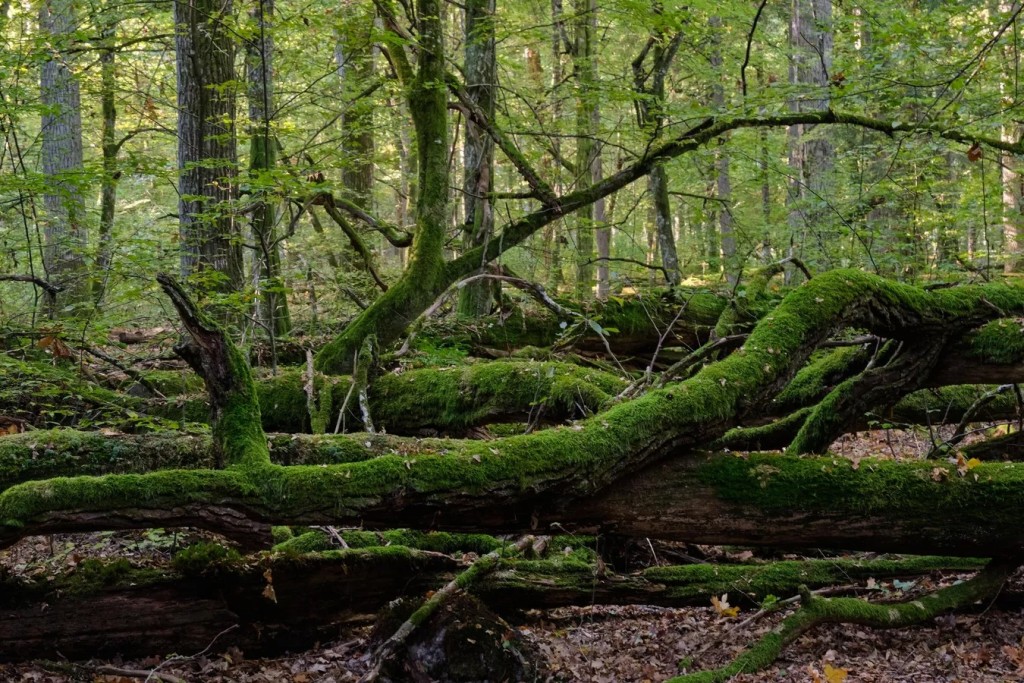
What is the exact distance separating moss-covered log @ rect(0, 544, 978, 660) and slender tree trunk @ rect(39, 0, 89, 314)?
10.1 feet

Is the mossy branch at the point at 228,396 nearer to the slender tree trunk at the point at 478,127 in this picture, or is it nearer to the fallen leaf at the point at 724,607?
the fallen leaf at the point at 724,607

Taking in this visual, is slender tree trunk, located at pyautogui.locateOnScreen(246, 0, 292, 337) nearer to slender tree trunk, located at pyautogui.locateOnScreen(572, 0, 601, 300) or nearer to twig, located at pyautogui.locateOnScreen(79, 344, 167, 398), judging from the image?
twig, located at pyautogui.locateOnScreen(79, 344, 167, 398)

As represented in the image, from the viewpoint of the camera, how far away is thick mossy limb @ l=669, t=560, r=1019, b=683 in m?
4.13

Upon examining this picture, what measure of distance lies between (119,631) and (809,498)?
4359 mm

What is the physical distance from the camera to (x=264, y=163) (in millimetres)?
8180

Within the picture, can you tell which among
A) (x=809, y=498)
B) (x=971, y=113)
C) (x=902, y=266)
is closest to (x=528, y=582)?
(x=809, y=498)

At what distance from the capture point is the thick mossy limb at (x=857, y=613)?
413 cm

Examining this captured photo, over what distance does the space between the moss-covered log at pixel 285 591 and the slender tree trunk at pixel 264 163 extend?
9.45 ft

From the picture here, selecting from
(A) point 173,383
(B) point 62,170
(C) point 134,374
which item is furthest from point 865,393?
(B) point 62,170

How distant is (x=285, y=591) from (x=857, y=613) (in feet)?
12.2

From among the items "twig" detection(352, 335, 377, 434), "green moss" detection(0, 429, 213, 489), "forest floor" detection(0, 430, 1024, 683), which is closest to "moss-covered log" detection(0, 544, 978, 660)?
"forest floor" detection(0, 430, 1024, 683)

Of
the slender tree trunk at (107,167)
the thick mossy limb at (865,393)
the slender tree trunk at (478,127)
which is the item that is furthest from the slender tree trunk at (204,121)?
the thick mossy limb at (865,393)

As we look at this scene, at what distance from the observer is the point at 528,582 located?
5105 mm

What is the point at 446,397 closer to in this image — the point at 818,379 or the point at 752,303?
A: the point at 818,379
